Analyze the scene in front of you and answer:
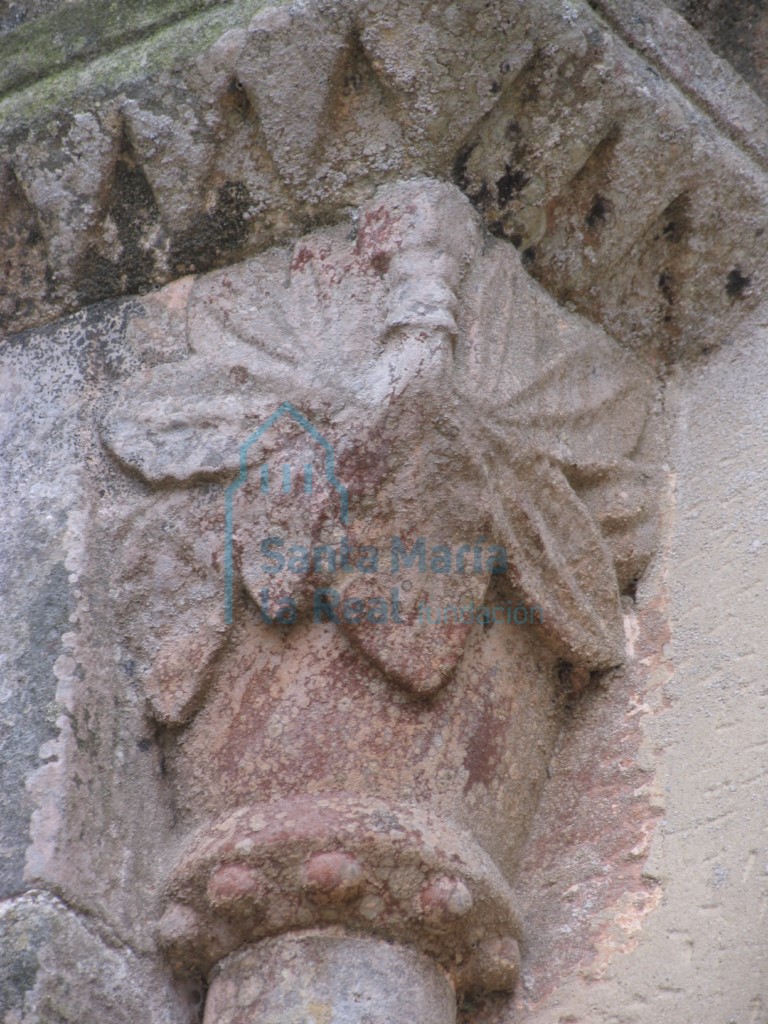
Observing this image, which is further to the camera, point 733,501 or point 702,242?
point 702,242

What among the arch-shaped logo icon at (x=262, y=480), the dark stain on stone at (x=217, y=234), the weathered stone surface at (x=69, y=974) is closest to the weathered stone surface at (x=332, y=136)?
the dark stain on stone at (x=217, y=234)

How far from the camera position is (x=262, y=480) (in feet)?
5.45

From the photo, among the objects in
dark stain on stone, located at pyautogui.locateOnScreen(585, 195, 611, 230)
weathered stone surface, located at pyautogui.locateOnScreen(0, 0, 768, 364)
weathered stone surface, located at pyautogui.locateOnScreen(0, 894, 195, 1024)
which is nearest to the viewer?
weathered stone surface, located at pyautogui.locateOnScreen(0, 894, 195, 1024)

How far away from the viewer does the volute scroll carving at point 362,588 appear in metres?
1.49

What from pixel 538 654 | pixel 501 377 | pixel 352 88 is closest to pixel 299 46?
pixel 352 88

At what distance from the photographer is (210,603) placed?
1.64 m

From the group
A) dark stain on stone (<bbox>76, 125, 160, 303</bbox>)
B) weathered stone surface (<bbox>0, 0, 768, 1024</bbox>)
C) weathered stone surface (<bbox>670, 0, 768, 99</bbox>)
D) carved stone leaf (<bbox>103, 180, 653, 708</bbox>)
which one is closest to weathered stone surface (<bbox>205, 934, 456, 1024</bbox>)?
weathered stone surface (<bbox>0, 0, 768, 1024</bbox>)

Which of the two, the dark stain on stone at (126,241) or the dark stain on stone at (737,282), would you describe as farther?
the dark stain on stone at (737,282)

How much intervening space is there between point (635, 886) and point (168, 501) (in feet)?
2.46

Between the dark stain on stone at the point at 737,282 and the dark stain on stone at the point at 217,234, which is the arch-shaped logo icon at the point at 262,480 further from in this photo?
the dark stain on stone at the point at 737,282

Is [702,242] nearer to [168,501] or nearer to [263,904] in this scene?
[168,501]

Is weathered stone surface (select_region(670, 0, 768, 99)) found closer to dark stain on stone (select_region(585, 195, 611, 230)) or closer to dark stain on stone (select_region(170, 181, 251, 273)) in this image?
dark stain on stone (select_region(585, 195, 611, 230))

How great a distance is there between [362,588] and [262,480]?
7.6 inches

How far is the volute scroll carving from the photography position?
149cm
